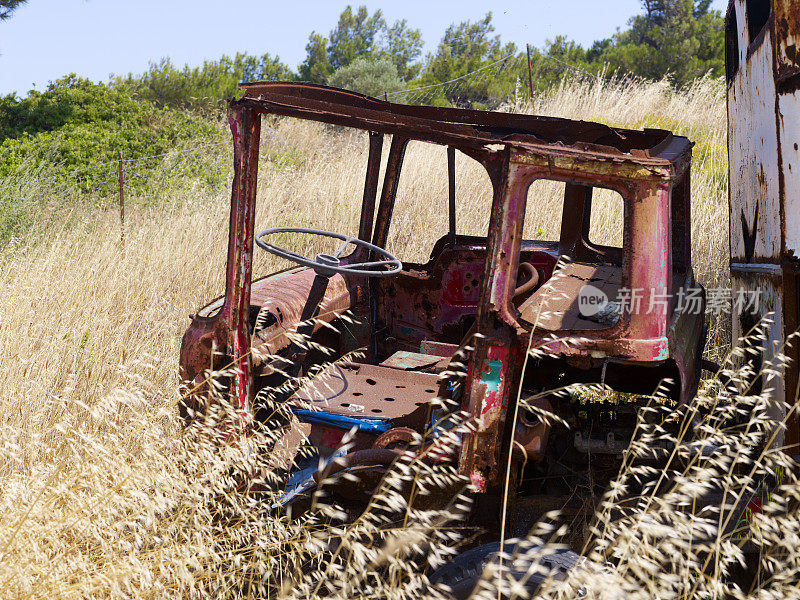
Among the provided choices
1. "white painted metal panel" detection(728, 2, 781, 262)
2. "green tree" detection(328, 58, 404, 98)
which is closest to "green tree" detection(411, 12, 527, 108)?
"green tree" detection(328, 58, 404, 98)

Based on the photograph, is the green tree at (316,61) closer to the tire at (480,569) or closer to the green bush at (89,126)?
the green bush at (89,126)

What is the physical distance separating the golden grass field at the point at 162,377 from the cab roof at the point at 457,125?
113 cm

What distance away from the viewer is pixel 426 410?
2.82 m

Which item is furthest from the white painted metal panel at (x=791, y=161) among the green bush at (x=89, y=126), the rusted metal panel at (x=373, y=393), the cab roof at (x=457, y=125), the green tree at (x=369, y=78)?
the green tree at (x=369, y=78)

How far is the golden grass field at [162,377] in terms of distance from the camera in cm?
218

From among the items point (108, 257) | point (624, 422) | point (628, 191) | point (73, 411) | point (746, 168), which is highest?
point (746, 168)

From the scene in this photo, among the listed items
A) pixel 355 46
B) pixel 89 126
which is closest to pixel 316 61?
pixel 355 46

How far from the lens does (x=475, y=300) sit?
3.88 meters

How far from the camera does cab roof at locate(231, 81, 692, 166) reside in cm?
235

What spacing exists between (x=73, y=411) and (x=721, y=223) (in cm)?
554

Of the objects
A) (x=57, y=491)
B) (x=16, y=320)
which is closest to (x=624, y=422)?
(x=57, y=491)

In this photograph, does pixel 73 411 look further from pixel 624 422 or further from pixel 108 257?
pixel 624 422

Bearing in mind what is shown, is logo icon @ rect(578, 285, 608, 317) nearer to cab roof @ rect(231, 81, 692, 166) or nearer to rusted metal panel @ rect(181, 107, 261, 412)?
cab roof @ rect(231, 81, 692, 166)

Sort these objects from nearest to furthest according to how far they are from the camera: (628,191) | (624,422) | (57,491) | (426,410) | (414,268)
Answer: (57,491) → (628,191) → (426,410) → (624,422) → (414,268)
